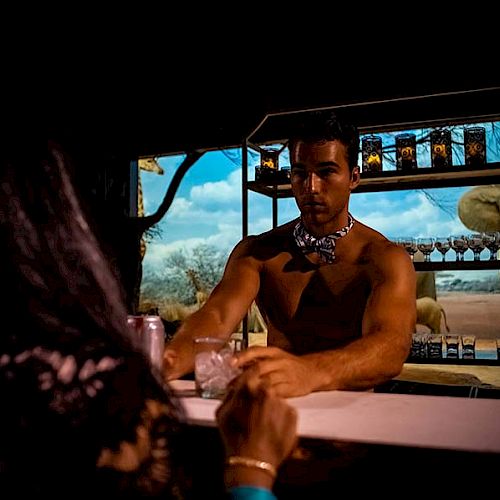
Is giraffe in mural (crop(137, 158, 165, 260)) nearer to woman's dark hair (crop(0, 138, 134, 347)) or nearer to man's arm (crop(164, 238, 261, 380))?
man's arm (crop(164, 238, 261, 380))

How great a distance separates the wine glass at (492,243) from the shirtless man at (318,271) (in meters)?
0.97

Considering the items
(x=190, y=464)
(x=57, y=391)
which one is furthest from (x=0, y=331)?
(x=190, y=464)

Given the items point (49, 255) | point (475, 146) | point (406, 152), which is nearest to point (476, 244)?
point (475, 146)

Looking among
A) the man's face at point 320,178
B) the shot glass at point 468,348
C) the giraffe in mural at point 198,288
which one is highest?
the man's face at point 320,178

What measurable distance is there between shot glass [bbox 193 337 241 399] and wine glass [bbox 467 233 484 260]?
2111 millimetres

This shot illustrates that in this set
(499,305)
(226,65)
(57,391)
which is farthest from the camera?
(499,305)

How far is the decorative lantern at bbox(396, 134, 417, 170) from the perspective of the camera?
324 centimetres

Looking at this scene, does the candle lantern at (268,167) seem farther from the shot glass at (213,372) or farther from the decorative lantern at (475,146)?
the shot glass at (213,372)

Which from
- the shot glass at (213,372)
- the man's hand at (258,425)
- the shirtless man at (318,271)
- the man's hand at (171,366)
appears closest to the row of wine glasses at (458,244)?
the shirtless man at (318,271)

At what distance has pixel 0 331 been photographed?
0.74 metres

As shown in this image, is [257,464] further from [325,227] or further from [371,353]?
[325,227]

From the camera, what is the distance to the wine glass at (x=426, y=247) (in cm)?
323

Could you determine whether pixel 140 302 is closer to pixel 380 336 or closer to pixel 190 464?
pixel 380 336

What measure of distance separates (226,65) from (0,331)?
286 cm
